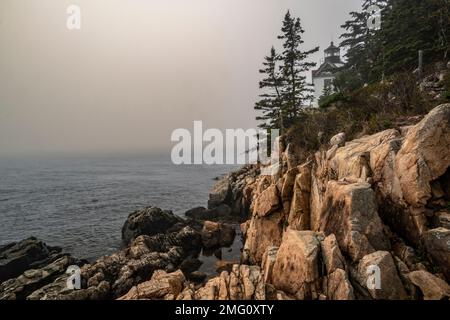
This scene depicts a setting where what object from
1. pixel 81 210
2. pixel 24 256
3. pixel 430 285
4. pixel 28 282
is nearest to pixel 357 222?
pixel 430 285

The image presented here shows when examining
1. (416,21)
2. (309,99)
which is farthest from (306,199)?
(416,21)

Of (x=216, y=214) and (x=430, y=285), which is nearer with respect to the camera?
(x=430, y=285)

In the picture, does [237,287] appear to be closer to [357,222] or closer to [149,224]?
[357,222]

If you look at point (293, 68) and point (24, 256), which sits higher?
point (293, 68)

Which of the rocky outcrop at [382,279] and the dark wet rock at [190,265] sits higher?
the rocky outcrop at [382,279]

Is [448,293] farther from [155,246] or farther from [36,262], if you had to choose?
[36,262]

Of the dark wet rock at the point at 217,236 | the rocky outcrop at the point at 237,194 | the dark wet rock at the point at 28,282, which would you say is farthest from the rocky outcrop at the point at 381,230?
the rocky outcrop at the point at 237,194

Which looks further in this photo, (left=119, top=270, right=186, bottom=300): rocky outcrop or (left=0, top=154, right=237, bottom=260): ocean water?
(left=0, top=154, right=237, bottom=260): ocean water

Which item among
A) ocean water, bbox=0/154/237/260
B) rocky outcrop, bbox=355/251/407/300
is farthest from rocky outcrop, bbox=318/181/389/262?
ocean water, bbox=0/154/237/260

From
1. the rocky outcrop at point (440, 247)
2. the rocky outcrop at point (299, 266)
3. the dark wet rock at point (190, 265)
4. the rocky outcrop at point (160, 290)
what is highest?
the rocky outcrop at point (440, 247)

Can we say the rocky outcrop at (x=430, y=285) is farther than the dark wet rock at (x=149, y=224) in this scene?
No

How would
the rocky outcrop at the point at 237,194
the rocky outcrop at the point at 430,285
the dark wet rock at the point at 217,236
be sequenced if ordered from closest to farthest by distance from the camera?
the rocky outcrop at the point at 430,285, the dark wet rock at the point at 217,236, the rocky outcrop at the point at 237,194

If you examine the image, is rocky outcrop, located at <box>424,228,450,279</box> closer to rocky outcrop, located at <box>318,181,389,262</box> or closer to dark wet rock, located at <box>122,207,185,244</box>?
rocky outcrop, located at <box>318,181,389,262</box>

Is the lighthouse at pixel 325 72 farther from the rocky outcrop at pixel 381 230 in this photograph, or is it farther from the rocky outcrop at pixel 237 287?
A: the rocky outcrop at pixel 237 287
